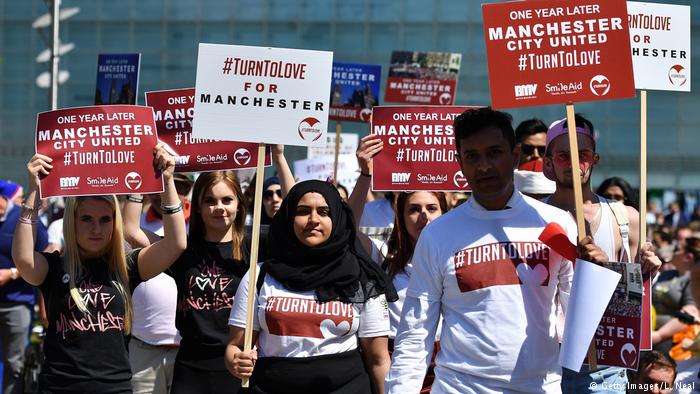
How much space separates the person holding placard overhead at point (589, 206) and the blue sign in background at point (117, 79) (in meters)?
4.40

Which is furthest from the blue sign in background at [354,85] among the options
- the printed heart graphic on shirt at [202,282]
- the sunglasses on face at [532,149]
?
the printed heart graphic on shirt at [202,282]

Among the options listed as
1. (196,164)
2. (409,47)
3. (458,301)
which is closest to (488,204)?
(458,301)

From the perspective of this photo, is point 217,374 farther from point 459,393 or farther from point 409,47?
point 409,47

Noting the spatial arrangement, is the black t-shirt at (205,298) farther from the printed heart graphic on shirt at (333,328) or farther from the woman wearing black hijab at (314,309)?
the printed heart graphic on shirt at (333,328)

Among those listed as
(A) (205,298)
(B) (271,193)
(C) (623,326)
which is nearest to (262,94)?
(A) (205,298)

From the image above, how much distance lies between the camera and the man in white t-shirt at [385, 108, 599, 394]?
4785 millimetres

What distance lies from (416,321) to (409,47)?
46760 millimetres

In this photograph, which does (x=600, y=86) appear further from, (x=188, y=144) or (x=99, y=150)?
(x=188, y=144)

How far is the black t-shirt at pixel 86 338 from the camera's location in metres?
6.00

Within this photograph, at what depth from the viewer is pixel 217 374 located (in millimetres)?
6484

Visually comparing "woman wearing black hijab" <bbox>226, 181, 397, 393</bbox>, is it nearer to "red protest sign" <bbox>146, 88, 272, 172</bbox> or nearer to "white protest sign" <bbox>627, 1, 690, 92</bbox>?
"red protest sign" <bbox>146, 88, 272, 172</bbox>

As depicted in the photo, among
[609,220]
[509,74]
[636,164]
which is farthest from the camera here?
[636,164]

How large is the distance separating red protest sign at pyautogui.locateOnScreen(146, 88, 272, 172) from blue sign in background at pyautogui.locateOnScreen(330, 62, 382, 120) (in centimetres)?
337

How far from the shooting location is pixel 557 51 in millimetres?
5488
